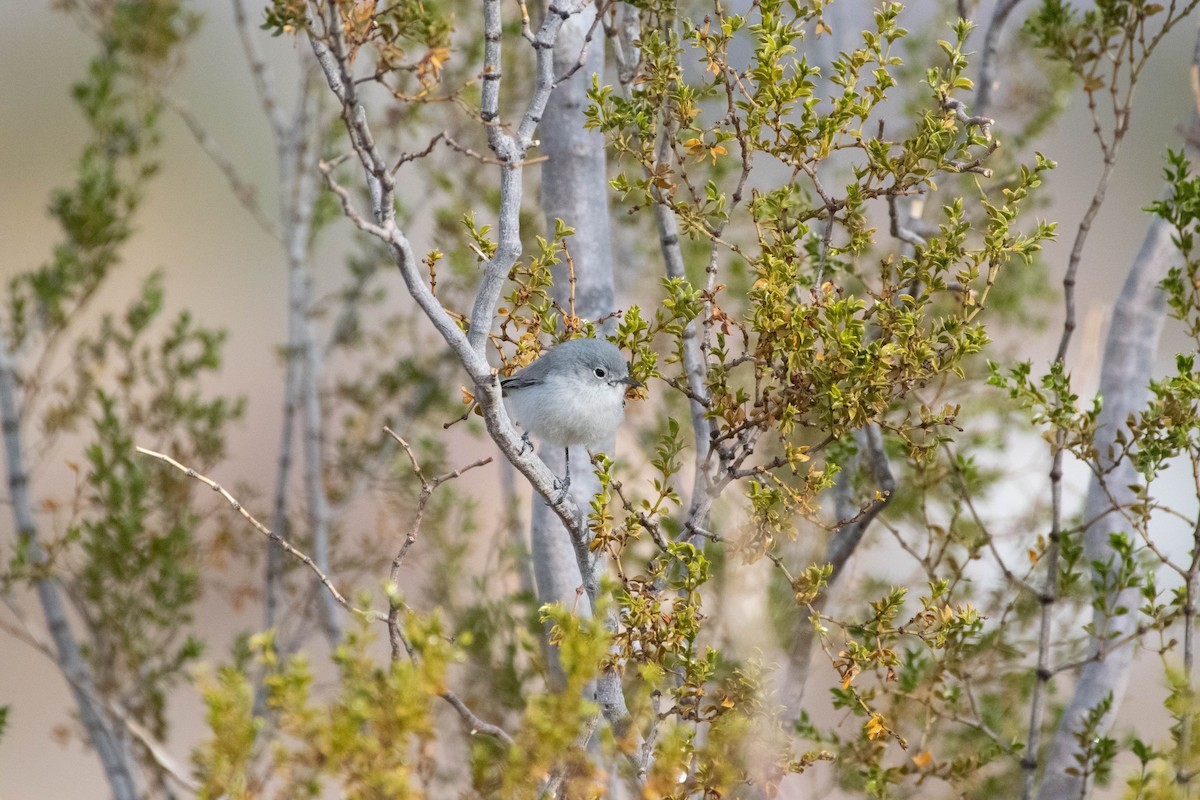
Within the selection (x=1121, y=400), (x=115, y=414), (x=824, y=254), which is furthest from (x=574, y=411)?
(x=115, y=414)

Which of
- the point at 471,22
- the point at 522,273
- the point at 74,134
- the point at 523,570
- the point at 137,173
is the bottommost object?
the point at 522,273

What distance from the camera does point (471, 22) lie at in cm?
464

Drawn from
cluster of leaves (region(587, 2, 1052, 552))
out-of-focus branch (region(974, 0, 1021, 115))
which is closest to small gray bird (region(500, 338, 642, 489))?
cluster of leaves (region(587, 2, 1052, 552))

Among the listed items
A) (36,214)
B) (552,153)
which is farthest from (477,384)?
(36,214)

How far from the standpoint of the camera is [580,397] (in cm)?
264

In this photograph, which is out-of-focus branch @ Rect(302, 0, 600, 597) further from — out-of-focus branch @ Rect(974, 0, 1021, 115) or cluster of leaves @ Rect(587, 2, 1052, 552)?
out-of-focus branch @ Rect(974, 0, 1021, 115)

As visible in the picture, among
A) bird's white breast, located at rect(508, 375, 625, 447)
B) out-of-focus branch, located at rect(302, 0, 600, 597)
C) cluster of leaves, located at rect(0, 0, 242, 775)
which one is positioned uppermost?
cluster of leaves, located at rect(0, 0, 242, 775)

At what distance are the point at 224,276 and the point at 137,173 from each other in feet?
18.9

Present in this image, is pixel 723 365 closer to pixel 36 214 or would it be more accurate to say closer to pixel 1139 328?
pixel 1139 328

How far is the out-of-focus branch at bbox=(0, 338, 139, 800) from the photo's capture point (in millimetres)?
3471

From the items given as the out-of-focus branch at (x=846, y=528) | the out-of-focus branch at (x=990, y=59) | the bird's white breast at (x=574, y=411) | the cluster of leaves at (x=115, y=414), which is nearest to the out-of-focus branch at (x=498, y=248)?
the bird's white breast at (x=574, y=411)

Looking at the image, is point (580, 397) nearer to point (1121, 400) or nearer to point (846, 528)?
point (846, 528)

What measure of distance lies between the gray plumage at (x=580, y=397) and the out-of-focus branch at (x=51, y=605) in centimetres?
181

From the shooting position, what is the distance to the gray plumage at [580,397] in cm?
262
